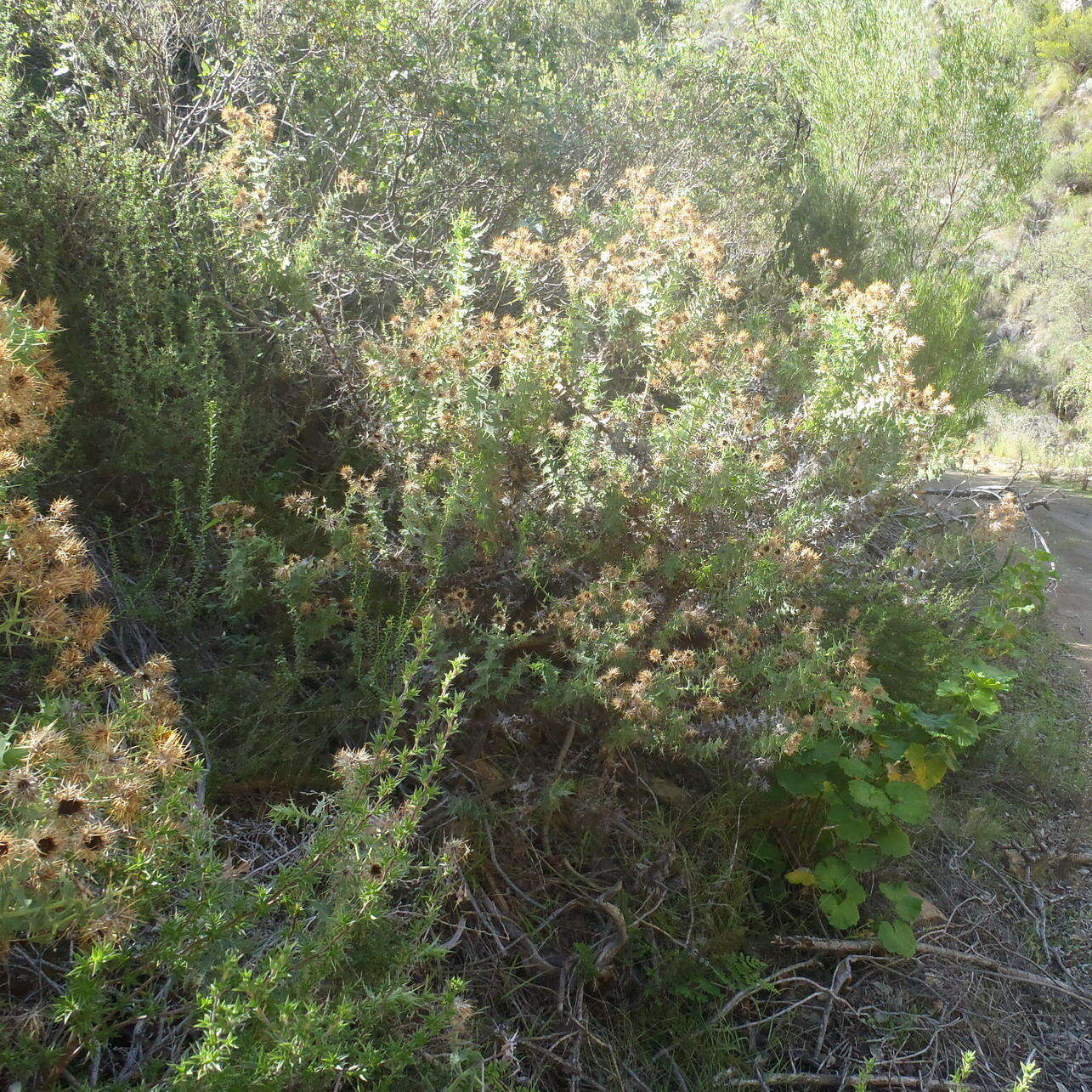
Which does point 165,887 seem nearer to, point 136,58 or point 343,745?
point 343,745

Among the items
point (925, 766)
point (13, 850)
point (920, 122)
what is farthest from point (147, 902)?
point (920, 122)

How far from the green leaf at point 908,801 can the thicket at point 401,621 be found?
1 centimetres

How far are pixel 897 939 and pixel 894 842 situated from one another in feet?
0.94

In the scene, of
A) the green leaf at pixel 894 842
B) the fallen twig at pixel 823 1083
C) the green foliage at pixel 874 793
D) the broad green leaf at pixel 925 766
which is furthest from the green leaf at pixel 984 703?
the fallen twig at pixel 823 1083

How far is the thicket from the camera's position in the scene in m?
1.36

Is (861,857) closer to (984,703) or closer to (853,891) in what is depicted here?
(853,891)

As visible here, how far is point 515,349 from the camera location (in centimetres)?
279

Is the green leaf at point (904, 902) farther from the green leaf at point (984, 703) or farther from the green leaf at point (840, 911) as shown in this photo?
the green leaf at point (984, 703)

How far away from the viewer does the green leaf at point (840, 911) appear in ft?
8.59

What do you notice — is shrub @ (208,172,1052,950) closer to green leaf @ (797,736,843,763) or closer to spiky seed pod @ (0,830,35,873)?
green leaf @ (797,736,843,763)

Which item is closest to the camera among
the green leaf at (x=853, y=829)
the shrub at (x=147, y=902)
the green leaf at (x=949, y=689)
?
the shrub at (x=147, y=902)

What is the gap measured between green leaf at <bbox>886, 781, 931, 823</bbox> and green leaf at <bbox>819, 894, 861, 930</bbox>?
1.05 ft

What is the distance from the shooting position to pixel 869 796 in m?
2.71

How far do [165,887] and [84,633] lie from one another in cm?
43
